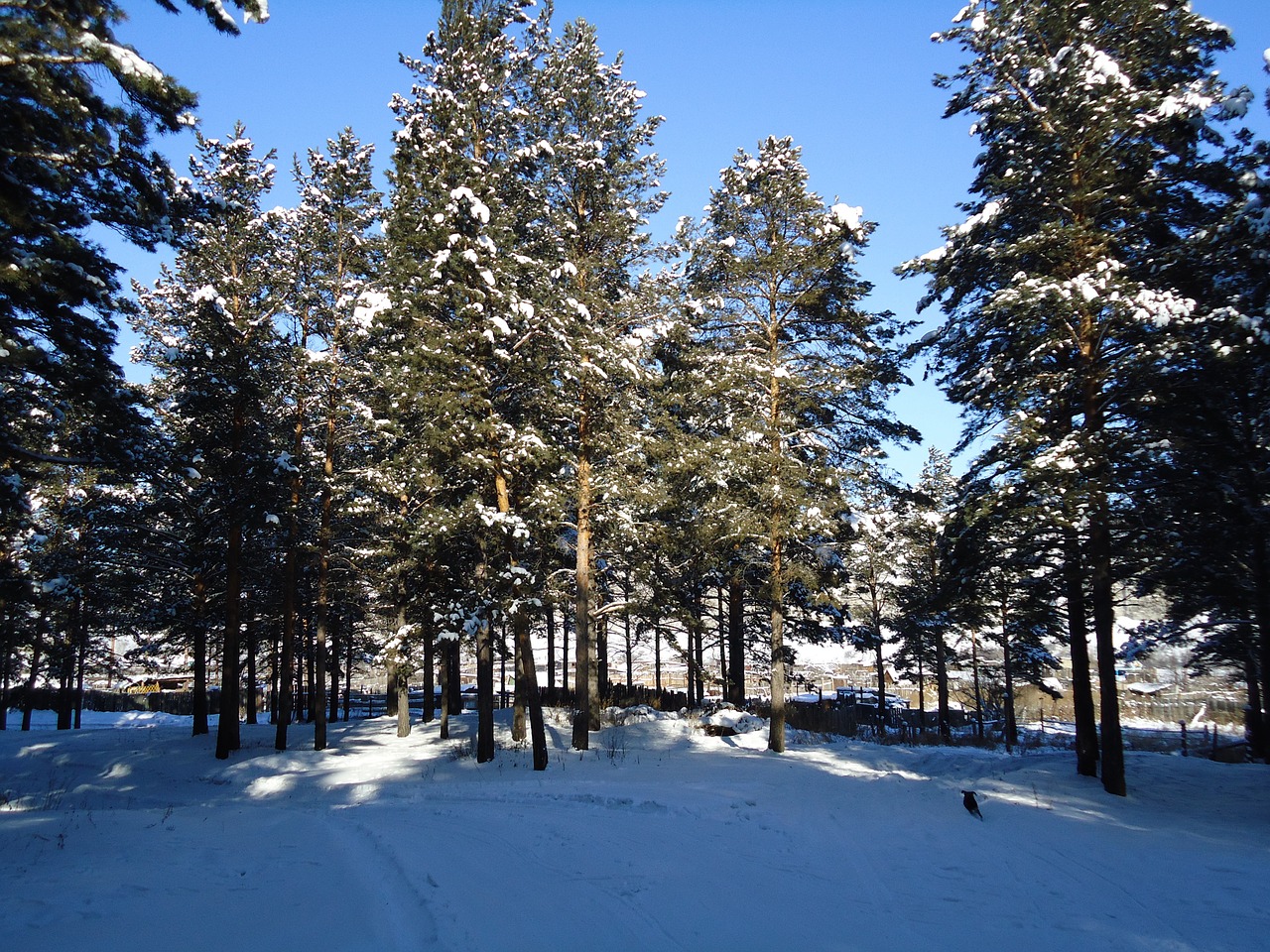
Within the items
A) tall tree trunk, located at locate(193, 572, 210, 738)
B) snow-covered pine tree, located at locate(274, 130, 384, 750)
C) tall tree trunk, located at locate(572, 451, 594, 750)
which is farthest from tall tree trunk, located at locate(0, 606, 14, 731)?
tall tree trunk, located at locate(572, 451, 594, 750)

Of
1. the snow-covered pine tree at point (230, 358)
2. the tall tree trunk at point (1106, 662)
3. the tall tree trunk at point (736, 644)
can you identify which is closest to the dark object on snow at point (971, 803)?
the tall tree trunk at point (1106, 662)

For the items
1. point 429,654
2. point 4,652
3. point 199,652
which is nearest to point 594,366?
point 429,654

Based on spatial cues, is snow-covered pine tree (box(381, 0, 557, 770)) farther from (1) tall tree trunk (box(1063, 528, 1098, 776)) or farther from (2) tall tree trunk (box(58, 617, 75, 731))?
(2) tall tree trunk (box(58, 617, 75, 731))

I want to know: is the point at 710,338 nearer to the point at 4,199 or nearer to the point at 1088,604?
the point at 1088,604

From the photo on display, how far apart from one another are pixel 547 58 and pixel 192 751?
2432 centimetres

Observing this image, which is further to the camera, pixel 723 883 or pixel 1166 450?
pixel 1166 450

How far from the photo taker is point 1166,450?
14.0 metres

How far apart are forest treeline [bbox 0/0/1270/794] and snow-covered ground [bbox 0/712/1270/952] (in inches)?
113

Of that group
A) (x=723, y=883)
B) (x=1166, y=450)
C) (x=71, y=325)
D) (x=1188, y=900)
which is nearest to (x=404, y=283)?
(x=71, y=325)

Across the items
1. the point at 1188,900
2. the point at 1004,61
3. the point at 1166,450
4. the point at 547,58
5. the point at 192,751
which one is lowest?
the point at 192,751

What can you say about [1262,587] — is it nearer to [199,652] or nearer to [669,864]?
[669,864]

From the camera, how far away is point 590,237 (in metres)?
21.1

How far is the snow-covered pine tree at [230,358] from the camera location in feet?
71.4

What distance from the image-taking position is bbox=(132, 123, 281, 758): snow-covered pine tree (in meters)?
21.8
